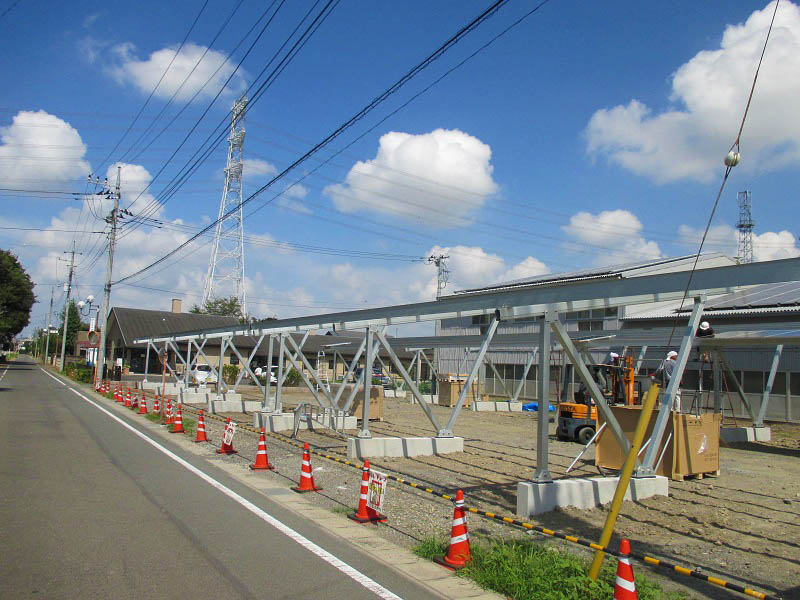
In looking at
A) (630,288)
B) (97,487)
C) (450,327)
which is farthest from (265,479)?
(450,327)

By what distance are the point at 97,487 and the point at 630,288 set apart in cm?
893

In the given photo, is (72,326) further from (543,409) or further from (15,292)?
(543,409)

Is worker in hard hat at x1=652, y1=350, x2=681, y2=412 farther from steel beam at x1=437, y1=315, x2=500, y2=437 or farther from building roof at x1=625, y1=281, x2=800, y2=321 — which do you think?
building roof at x1=625, y1=281, x2=800, y2=321

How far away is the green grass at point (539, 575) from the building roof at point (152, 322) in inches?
2100

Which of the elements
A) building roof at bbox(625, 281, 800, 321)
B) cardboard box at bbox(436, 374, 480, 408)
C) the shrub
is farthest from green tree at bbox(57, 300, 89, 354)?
building roof at bbox(625, 281, 800, 321)

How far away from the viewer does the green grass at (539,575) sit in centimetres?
551

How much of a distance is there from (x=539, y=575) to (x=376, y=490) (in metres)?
2.85

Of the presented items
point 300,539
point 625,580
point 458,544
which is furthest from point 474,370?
point 625,580

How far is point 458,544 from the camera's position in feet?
21.7

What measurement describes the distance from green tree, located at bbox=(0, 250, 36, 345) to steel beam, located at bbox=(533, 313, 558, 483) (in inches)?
2581

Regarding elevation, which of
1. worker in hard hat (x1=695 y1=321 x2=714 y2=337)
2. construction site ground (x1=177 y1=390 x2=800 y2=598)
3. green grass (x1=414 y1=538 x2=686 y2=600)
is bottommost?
construction site ground (x1=177 y1=390 x2=800 y2=598)

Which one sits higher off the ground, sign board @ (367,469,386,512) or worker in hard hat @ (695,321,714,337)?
worker in hard hat @ (695,321,714,337)

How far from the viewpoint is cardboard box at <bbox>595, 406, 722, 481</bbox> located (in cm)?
1284

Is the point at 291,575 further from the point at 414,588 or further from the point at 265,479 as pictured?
the point at 265,479
